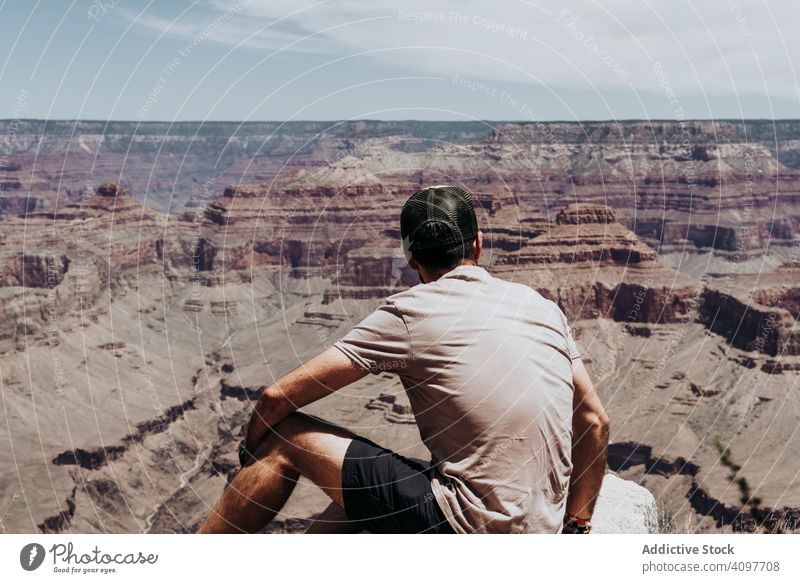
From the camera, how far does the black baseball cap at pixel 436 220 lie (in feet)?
14.3

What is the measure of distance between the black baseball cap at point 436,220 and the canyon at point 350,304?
5.94m

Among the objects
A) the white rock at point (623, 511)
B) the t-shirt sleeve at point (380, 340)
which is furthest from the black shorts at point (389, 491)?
the white rock at point (623, 511)

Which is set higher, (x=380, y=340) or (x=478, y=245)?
(x=478, y=245)

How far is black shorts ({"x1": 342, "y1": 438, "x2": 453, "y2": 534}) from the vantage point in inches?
170

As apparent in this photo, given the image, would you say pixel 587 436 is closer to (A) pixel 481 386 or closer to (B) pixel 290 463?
(A) pixel 481 386

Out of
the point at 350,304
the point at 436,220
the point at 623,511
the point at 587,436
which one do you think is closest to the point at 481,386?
the point at 436,220

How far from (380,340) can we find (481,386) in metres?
0.55

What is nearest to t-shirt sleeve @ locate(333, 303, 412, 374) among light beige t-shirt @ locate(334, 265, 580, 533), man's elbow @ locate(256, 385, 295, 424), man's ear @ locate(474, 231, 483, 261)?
light beige t-shirt @ locate(334, 265, 580, 533)

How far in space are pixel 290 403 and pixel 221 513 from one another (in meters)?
0.85

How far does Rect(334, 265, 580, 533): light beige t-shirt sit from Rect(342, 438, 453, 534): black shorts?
10 cm

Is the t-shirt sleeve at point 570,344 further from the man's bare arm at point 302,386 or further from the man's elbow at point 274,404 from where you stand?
the man's elbow at point 274,404

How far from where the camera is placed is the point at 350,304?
82.2 meters

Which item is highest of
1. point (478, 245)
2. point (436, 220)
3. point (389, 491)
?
point (436, 220)

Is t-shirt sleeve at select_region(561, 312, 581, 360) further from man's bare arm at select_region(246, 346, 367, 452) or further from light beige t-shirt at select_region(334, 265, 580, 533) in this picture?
man's bare arm at select_region(246, 346, 367, 452)
